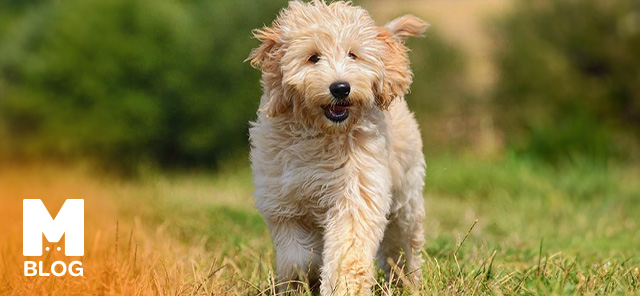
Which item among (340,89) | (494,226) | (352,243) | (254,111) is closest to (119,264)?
(352,243)

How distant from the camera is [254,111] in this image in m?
19.6

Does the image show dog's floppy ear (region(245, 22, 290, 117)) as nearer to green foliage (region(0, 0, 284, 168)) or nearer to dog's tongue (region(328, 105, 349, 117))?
dog's tongue (region(328, 105, 349, 117))

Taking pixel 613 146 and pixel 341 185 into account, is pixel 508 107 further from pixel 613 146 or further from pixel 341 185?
pixel 341 185

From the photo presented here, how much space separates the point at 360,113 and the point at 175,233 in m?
3.69

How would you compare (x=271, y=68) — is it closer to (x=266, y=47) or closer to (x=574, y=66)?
(x=266, y=47)

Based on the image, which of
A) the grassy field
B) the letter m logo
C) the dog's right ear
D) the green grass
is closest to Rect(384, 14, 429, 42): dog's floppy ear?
the dog's right ear

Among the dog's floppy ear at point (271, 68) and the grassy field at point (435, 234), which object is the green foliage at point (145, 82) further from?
the dog's floppy ear at point (271, 68)

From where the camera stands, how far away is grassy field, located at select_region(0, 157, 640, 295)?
193 inches

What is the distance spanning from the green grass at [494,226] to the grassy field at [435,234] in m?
0.02

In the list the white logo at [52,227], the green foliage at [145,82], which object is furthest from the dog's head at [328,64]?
the green foliage at [145,82]

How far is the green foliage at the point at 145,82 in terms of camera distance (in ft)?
65.4

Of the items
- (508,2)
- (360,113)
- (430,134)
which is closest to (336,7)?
(360,113)

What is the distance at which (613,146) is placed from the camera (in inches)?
690

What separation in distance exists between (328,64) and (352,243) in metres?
0.99
